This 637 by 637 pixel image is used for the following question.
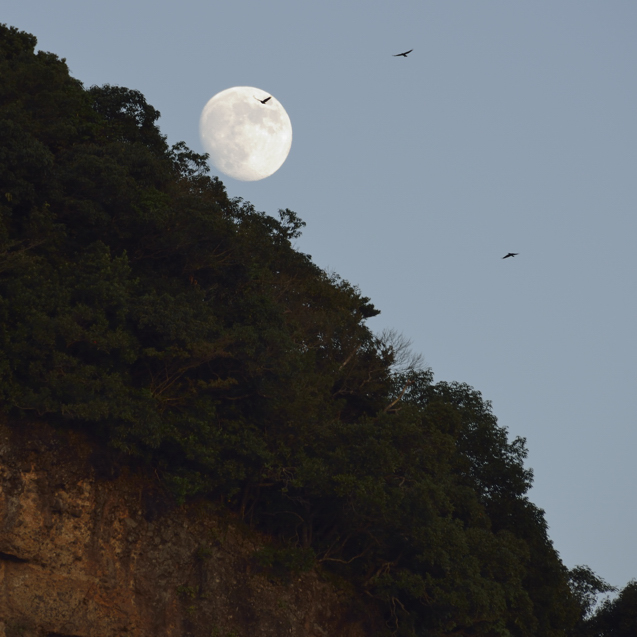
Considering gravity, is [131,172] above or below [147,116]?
below

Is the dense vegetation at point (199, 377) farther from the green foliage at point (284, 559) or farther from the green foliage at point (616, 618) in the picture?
the green foliage at point (616, 618)

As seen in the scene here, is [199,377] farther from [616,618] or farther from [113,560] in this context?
[616,618]

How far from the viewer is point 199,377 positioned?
71.2 feet

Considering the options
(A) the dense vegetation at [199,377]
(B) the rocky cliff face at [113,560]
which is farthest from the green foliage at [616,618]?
(B) the rocky cliff face at [113,560]

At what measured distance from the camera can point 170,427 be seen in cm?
1944

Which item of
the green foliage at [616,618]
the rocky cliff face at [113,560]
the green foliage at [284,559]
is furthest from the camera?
the green foliage at [616,618]

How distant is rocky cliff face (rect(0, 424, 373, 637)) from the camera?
18094mm

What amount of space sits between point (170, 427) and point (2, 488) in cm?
410

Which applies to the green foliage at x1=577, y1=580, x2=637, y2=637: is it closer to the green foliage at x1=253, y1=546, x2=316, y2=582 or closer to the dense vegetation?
the dense vegetation

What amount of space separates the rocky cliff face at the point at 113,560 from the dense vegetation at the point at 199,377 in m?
0.83

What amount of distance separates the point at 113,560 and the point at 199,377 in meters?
5.29

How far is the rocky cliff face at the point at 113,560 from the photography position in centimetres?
1809

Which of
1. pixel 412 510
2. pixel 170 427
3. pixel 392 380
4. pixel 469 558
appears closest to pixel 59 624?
pixel 170 427

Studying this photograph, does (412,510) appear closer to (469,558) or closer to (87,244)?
(469,558)
